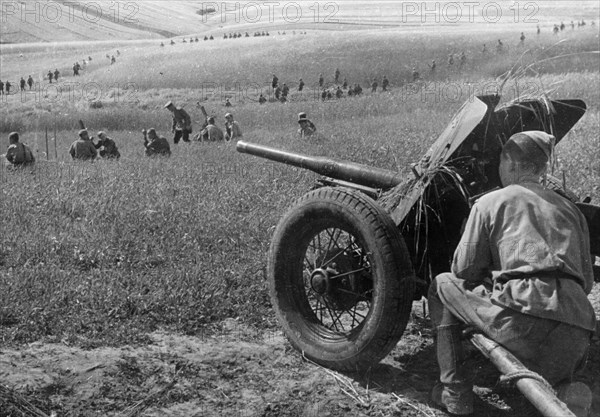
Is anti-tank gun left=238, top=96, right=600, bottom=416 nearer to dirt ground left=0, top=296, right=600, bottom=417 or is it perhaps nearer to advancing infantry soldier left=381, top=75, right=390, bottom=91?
dirt ground left=0, top=296, right=600, bottom=417

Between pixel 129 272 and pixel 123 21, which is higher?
pixel 123 21

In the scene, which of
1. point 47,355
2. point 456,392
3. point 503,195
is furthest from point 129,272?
point 503,195

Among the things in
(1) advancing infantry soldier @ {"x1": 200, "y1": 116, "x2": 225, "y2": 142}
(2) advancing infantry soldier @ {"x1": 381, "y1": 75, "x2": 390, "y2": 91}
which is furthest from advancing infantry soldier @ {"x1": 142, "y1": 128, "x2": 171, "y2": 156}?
(2) advancing infantry soldier @ {"x1": 381, "y1": 75, "x2": 390, "y2": 91}

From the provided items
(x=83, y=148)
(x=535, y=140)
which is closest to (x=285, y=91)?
(x=83, y=148)

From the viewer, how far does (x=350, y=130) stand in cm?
1712

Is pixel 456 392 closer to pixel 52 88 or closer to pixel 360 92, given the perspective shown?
pixel 52 88

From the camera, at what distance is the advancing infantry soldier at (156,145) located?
1741cm

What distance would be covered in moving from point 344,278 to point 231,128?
13768 millimetres

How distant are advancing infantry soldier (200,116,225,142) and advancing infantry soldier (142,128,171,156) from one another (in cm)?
142

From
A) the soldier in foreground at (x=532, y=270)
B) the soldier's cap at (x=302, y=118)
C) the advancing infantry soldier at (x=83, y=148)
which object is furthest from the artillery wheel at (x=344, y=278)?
the advancing infantry soldier at (x=83, y=148)

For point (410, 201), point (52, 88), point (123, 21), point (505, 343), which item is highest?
point (123, 21)

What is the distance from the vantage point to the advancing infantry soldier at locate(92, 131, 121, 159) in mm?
17672

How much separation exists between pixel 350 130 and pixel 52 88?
6115 mm

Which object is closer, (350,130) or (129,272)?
(129,272)
